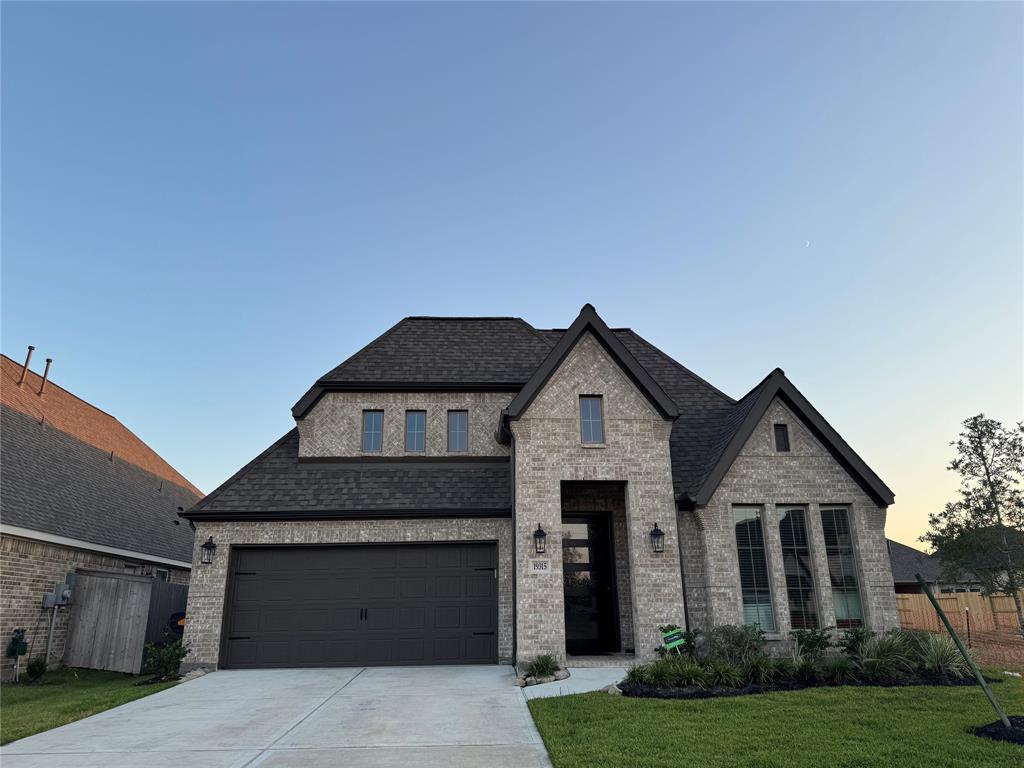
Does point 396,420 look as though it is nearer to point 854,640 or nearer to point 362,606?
point 362,606

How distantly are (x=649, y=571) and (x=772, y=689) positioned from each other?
3410 mm

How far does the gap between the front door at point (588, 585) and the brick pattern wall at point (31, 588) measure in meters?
12.9

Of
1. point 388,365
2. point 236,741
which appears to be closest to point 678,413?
point 388,365

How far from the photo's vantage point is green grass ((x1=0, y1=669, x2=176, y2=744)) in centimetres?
879

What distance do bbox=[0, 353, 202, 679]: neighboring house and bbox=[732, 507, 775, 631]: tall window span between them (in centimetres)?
1408

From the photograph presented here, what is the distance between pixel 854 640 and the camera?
11133 mm

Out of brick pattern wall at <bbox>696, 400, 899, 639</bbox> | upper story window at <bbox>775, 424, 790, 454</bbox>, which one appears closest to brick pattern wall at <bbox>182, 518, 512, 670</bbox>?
brick pattern wall at <bbox>696, 400, 899, 639</bbox>

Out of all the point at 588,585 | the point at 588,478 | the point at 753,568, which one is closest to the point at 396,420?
the point at 588,478

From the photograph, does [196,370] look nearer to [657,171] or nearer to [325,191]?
[325,191]

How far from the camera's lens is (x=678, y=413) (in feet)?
44.8

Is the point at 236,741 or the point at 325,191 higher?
the point at 325,191

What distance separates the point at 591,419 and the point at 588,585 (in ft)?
13.4

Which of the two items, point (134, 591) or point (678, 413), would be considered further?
point (134, 591)

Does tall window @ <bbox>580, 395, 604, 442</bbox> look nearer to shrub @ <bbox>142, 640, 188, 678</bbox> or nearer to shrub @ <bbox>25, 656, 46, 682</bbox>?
shrub @ <bbox>142, 640, 188, 678</bbox>
